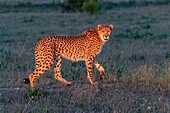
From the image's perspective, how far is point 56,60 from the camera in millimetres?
11617

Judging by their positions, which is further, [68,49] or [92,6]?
[92,6]

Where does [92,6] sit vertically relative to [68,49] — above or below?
below

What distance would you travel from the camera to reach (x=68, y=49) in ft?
36.4

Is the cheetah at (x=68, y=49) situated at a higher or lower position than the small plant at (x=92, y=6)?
higher

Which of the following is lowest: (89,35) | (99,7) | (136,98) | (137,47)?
(99,7)

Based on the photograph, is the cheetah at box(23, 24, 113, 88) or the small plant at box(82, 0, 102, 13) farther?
the small plant at box(82, 0, 102, 13)

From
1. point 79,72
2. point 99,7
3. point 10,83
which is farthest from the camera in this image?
point 99,7

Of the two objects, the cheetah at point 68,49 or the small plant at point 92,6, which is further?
the small plant at point 92,6

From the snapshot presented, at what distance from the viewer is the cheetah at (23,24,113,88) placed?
34.8ft

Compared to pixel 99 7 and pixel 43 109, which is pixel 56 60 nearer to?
pixel 43 109

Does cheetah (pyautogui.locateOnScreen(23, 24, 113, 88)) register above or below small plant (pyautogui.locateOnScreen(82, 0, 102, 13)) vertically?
above

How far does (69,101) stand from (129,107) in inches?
43.6

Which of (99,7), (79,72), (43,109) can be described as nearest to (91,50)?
(79,72)

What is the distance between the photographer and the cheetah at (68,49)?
34.8 ft
